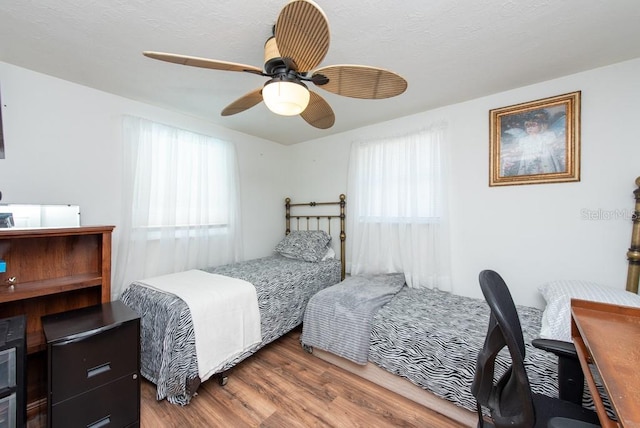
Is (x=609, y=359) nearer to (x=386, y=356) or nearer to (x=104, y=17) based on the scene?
(x=386, y=356)

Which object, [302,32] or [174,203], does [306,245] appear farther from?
[302,32]

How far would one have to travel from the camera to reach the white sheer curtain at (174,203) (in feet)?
7.36

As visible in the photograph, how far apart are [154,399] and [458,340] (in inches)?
80.2

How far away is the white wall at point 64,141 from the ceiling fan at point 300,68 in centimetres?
149

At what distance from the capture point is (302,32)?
0.98 m

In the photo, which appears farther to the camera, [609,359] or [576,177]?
[576,177]

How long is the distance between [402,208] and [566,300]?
56.9 inches

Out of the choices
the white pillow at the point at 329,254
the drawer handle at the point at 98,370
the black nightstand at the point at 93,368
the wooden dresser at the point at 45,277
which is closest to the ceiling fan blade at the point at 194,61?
the wooden dresser at the point at 45,277

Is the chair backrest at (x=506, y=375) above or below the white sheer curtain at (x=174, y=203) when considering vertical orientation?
below

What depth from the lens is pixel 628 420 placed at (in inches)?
22.1

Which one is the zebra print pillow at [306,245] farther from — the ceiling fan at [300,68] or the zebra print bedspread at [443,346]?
the ceiling fan at [300,68]

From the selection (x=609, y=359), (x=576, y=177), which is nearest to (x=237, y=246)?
(x=609, y=359)

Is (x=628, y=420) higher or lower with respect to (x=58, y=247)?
lower

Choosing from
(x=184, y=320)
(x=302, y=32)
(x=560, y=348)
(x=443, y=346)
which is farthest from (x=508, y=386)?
(x=184, y=320)
